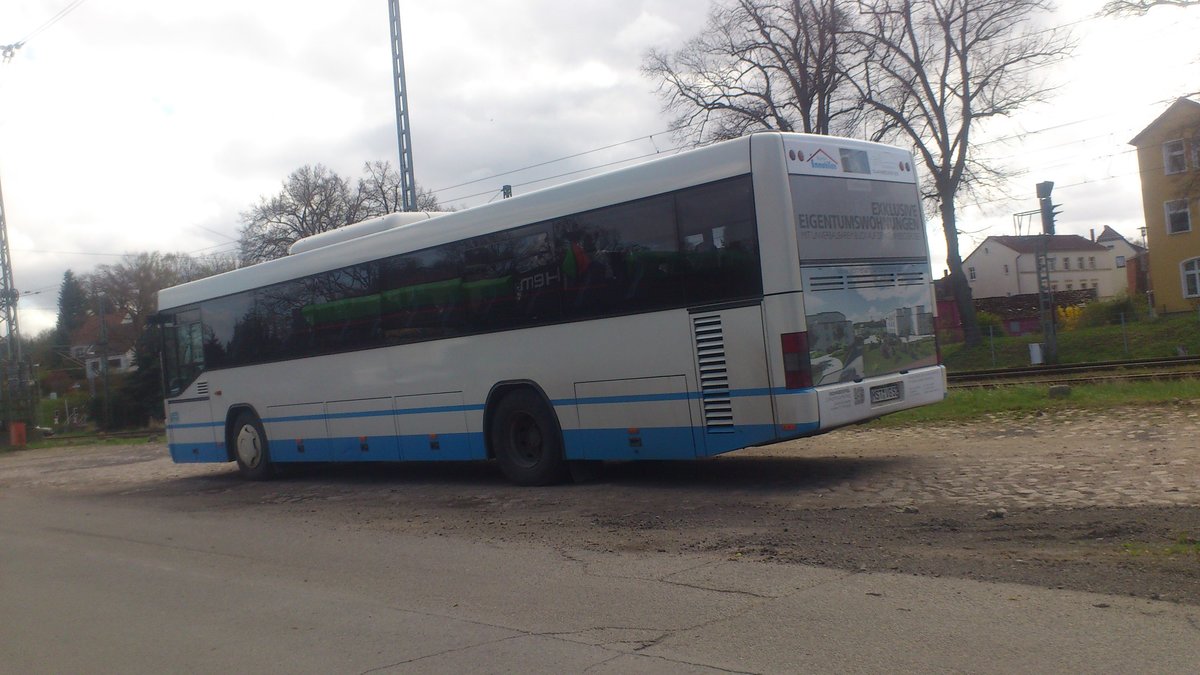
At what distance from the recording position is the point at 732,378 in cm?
967

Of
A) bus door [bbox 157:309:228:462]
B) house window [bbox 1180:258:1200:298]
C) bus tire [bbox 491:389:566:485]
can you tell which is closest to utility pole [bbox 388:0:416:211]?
bus door [bbox 157:309:228:462]

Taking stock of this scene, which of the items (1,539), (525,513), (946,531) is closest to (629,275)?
(525,513)

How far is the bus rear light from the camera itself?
30.2 ft

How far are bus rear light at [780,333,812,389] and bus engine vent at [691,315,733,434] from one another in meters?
0.68

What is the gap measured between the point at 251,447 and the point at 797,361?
1003 cm

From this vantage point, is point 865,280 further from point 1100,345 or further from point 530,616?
point 1100,345

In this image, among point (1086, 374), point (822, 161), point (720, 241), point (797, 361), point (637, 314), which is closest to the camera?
point (797, 361)

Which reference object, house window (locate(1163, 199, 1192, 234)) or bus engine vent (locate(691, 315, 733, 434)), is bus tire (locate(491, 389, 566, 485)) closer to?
bus engine vent (locate(691, 315, 733, 434))

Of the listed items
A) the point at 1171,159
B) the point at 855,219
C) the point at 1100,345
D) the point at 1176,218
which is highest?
the point at 1171,159

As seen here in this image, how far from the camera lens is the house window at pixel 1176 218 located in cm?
4541

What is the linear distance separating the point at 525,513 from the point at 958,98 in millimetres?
30402

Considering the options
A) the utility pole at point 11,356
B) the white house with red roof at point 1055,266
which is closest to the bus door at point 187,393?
the utility pole at point 11,356

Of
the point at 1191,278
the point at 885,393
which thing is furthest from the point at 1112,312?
the point at 885,393

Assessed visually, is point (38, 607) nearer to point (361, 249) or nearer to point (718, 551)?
point (718, 551)
